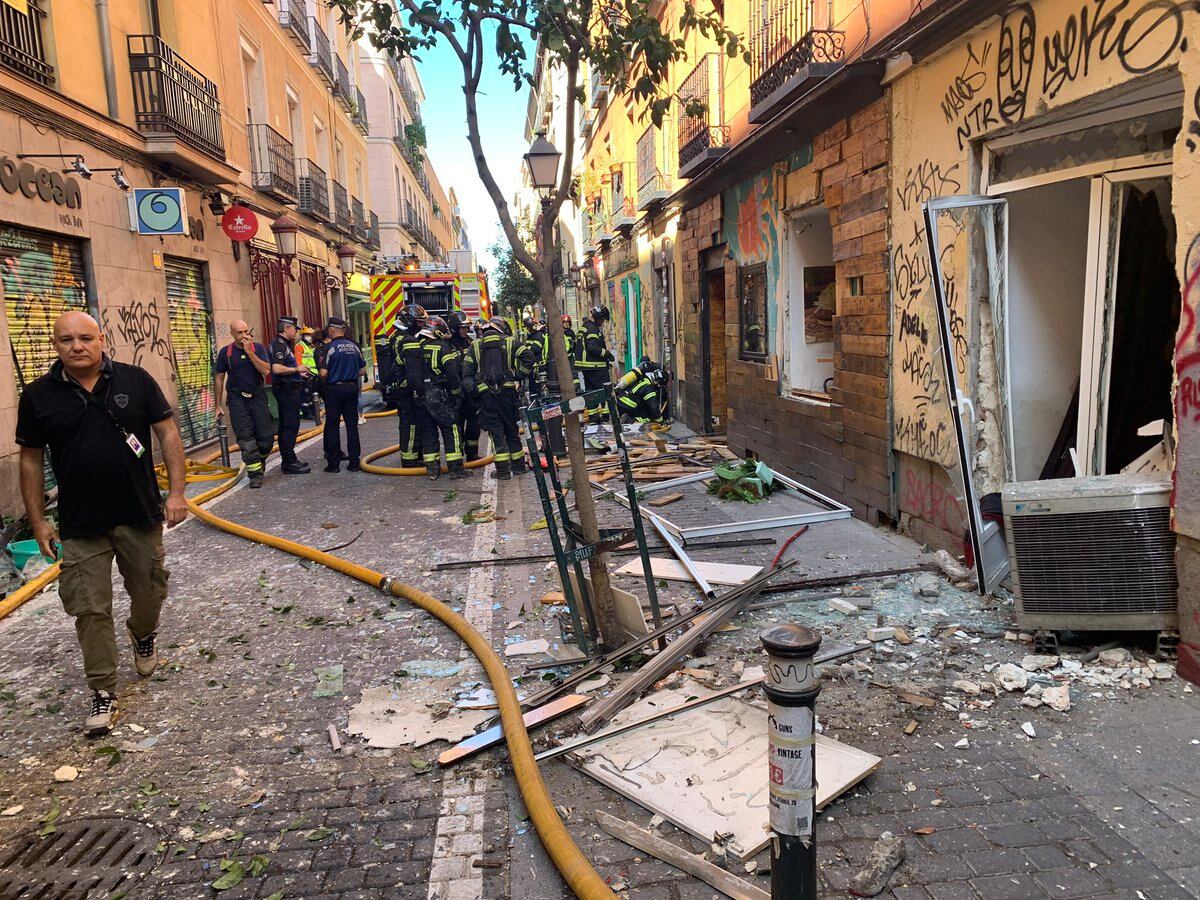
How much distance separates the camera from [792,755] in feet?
6.40

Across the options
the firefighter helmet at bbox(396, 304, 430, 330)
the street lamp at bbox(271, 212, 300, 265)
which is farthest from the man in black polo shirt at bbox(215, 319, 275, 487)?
the street lamp at bbox(271, 212, 300, 265)

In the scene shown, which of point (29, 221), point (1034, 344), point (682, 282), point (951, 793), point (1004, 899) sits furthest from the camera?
point (682, 282)

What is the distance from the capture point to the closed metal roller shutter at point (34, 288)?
8281 millimetres

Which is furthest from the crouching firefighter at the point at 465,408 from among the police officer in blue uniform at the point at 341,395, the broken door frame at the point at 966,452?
the broken door frame at the point at 966,452

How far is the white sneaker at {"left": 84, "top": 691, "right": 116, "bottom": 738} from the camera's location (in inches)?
148

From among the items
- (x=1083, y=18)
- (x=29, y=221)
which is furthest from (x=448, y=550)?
(x=29, y=221)

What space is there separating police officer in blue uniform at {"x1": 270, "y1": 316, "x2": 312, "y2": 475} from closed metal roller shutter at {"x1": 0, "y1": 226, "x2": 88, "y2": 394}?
232 cm

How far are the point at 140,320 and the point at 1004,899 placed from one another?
11923 mm

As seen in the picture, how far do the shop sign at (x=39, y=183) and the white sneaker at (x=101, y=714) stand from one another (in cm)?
656

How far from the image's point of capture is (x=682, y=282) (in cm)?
1319

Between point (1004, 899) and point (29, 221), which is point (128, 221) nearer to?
point (29, 221)

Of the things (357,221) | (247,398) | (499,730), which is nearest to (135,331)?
(247,398)

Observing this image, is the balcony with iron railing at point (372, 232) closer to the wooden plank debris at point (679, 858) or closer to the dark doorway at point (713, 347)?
the dark doorway at point (713, 347)

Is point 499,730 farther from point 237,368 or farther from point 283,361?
point 283,361
